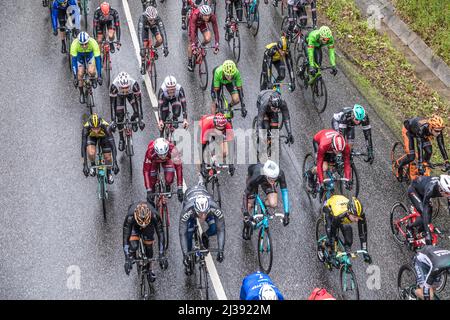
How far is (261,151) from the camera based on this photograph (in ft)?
56.0

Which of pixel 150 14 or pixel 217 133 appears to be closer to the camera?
pixel 217 133

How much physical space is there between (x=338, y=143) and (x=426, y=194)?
6.76ft

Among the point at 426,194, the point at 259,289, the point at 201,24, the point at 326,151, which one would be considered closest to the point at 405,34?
the point at 201,24

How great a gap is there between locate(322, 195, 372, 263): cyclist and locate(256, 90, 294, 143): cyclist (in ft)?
9.58

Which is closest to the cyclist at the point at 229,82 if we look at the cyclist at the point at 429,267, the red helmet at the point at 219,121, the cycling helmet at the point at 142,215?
the red helmet at the point at 219,121

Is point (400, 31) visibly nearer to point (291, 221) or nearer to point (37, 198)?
point (291, 221)

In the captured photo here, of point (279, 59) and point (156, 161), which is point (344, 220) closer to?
point (156, 161)

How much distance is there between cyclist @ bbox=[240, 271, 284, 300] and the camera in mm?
10883

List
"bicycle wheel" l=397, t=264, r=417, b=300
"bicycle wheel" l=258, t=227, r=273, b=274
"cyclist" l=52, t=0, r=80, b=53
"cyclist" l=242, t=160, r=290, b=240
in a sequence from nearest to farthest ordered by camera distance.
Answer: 1. "bicycle wheel" l=397, t=264, r=417, b=300
2. "cyclist" l=242, t=160, r=290, b=240
3. "bicycle wheel" l=258, t=227, r=273, b=274
4. "cyclist" l=52, t=0, r=80, b=53

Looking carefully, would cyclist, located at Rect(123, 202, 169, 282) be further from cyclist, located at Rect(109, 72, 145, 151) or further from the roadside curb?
the roadside curb

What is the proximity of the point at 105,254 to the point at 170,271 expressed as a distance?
1.45m

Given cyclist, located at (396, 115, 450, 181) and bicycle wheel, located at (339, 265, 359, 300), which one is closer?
bicycle wheel, located at (339, 265, 359, 300)

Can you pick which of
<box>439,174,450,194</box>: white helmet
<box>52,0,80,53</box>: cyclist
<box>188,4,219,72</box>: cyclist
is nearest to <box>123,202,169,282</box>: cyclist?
<box>439,174,450,194</box>: white helmet

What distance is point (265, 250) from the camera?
14.3 m
